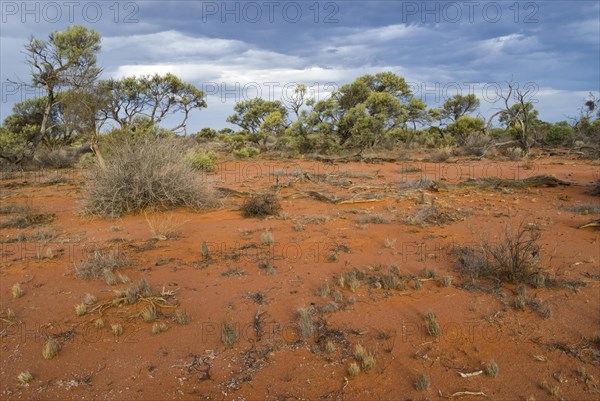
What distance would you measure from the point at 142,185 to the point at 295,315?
6.42m

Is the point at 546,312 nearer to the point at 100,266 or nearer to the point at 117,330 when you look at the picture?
the point at 117,330

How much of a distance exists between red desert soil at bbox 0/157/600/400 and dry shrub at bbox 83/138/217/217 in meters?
1.24

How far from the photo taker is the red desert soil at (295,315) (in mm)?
3414

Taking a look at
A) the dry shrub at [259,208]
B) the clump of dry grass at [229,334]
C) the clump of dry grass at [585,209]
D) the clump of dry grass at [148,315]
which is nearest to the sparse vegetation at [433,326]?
the clump of dry grass at [229,334]

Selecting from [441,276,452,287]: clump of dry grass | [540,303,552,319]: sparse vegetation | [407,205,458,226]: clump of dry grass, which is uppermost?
[407,205,458,226]: clump of dry grass

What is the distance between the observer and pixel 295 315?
4469 mm

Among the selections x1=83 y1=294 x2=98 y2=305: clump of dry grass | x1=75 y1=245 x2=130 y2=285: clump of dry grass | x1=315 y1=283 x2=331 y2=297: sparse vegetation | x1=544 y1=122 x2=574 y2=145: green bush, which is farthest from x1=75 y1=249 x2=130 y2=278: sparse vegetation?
x1=544 y1=122 x2=574 y2=145: green bush

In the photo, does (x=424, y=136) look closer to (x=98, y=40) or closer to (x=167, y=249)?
(x=98, y=40)

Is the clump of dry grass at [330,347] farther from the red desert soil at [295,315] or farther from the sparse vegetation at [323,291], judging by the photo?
the sparse vegetation at [323,291]

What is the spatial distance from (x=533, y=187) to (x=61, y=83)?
18.6m

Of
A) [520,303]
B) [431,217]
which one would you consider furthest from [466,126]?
[520,303]

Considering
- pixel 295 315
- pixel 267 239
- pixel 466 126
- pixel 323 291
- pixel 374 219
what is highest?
pixel 466 126

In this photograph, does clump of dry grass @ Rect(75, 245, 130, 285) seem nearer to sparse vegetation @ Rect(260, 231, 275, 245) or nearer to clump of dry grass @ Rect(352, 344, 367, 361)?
sparse vegetation @ Rect(260, 231, 275, 245)

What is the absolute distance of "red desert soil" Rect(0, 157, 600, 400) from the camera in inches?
134
